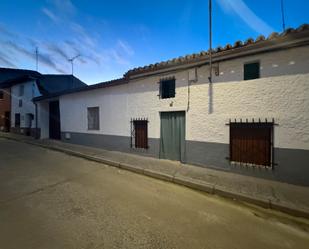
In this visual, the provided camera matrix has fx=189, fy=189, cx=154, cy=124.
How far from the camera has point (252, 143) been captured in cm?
571

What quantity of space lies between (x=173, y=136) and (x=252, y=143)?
283 cm

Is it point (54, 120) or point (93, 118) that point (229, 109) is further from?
point (54, 120)

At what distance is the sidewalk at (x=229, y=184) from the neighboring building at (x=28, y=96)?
34.8 ft

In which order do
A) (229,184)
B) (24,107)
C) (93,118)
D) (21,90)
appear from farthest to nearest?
1. (21,90)
2. (24,107)
3. (93,118)
4. (229,184)

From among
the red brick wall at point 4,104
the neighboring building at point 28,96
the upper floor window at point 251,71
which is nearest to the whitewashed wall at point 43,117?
the neighboring building at point 28,96

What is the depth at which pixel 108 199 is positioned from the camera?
430 cm

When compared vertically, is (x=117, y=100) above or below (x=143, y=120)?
above

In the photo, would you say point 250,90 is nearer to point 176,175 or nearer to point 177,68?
point 177,68

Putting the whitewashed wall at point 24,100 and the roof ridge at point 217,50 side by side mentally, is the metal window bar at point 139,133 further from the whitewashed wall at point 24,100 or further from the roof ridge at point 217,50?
the whitewashed wall at point 24,100

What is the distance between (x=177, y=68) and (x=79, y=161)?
5.54 metres

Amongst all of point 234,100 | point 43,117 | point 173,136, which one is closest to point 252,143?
point 234,100

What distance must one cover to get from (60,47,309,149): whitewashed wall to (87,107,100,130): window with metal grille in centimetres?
191

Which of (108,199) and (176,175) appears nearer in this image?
(108,199)

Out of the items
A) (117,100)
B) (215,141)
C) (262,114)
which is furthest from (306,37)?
(117,100)
